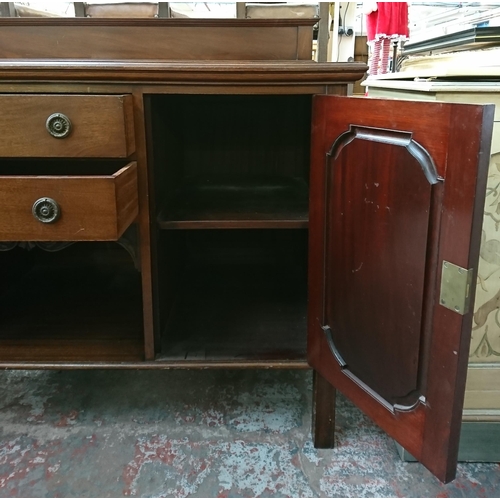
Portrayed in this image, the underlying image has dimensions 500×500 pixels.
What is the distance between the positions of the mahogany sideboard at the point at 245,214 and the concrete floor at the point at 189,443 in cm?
9

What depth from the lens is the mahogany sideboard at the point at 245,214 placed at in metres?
0.56

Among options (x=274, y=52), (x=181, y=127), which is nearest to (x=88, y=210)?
(x=274, y=52)

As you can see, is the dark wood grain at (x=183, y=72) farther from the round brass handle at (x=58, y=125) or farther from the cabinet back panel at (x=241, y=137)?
the cabinet back panel at (x=241, y=137)

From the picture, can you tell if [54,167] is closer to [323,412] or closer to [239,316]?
[239,316]

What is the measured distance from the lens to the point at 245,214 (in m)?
0.88

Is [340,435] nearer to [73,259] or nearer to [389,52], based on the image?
[73,259]

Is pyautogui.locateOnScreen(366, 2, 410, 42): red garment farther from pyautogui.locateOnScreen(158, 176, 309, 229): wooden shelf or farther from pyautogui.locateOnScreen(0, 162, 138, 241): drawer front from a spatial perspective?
pyautogui.locateOnScreen(0, 162, 138, 241): drawer front

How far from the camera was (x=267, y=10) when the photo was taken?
2316 millimetres

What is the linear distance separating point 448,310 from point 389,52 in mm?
1454

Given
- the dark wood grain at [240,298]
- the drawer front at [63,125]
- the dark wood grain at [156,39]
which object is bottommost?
the dark wood grain at [240,298]

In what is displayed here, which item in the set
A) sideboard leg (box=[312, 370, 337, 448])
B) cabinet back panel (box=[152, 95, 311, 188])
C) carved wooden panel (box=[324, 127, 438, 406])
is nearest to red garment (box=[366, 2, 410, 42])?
cabinet back panel (box=[152, 95, 311, 188])

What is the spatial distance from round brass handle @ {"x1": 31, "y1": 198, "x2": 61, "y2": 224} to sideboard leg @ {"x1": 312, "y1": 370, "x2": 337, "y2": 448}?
1.72ft

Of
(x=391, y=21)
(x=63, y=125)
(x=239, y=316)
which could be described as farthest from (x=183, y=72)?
(x=391, y=21)

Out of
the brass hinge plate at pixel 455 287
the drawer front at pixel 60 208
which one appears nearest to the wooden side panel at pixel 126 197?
the drawer front at pixel 60 208
